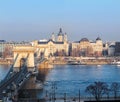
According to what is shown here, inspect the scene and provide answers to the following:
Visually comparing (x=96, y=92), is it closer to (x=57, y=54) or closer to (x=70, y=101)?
(x=70, y=101)

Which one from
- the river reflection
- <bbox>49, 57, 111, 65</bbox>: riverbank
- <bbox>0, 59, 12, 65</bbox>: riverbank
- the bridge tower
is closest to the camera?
the river reflection

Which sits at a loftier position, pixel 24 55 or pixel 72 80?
pixel 24 55

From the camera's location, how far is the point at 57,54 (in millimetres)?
54688

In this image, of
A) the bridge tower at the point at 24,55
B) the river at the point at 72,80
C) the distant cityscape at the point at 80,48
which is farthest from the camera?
the distant cityscape at the point at 80,48

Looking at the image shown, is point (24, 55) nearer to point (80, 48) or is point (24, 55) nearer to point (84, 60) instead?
point (84, 60)

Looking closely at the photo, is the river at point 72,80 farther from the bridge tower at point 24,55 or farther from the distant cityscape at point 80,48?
the distant cityscape at point 80,48

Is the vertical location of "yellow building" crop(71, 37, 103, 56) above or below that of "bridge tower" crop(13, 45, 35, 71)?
above

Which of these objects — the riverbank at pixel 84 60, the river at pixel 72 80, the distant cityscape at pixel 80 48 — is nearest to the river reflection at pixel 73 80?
Result: the river at pixel 72 80

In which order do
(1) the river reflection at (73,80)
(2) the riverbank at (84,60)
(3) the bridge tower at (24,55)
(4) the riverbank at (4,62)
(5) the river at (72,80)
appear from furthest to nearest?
(2) the riverbank at (84,60)
(4) the riverbank at (4,62)
(3) the bridge tower at (24,55)
(1) the river reflection at (73,80)
(5) the river at (72,80)

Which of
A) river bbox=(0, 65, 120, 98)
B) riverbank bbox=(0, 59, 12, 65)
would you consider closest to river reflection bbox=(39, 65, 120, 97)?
river bbox=(0, 65, 120, 98)

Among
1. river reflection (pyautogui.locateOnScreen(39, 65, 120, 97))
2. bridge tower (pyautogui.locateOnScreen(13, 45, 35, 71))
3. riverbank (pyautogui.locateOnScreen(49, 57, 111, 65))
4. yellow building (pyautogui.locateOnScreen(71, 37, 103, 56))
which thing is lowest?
river reflection (pyautogui.locateOnScreen(39, 65, 120, 97))

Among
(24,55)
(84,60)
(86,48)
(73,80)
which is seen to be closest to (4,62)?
(84,60)

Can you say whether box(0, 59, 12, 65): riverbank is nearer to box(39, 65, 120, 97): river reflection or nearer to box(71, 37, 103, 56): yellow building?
box(71, 37, 103, 56): yellow building

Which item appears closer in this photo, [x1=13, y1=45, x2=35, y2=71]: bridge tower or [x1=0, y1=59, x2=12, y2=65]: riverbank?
[x1=13, y1=45, x2=35, y2=71]: bridge tower
